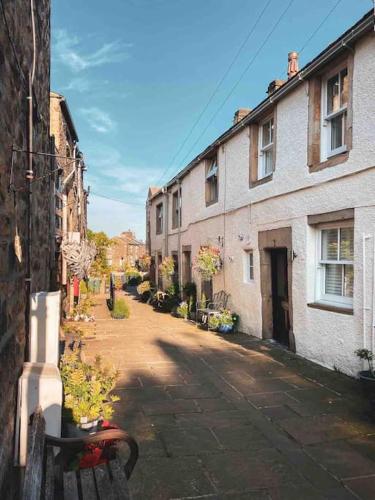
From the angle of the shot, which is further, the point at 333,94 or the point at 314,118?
the point at 314,118

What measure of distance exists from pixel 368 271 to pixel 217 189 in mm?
7065

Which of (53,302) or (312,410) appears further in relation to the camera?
(312,410)

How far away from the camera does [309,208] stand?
720cm

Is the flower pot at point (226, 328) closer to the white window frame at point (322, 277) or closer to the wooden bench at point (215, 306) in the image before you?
the wooden bench at point (215, 306)

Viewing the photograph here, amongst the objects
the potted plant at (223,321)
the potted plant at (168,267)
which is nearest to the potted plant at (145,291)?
the potted plant at (168,267)


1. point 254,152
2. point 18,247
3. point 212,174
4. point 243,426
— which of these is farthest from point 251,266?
point 18,247

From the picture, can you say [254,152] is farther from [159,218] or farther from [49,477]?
[159,218]

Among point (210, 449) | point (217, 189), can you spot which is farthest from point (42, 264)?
point (217, 189)

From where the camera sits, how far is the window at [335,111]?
668 cm

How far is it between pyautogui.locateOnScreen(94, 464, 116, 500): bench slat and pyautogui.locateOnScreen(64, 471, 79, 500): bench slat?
5.5 inches

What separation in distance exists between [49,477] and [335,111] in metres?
6.51

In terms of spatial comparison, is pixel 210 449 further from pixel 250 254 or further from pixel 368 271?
pixel 250 254

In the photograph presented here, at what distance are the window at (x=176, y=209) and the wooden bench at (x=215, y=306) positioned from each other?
4.99 m

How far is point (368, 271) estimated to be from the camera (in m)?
5.80
